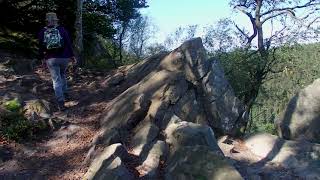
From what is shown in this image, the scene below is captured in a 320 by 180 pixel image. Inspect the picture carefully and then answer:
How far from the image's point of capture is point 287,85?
3278cm

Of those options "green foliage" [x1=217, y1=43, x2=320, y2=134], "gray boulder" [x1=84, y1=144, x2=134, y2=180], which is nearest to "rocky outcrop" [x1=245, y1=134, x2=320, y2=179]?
"gray boulder" [x1=84, y1=144, x2=134, y2=180]

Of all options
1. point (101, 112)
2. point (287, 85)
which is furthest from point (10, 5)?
point (287, 85)

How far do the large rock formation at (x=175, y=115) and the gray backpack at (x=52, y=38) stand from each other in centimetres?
197

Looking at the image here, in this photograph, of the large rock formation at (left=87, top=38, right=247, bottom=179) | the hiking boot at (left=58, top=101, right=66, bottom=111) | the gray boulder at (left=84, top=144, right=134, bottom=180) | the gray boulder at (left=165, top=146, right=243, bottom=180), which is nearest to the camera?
the gray boulder at (left=165, top=146, right=243, bottom=180)

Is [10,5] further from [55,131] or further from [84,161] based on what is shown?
[84,161]

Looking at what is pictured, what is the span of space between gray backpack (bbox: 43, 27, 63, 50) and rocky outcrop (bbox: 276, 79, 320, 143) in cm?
681

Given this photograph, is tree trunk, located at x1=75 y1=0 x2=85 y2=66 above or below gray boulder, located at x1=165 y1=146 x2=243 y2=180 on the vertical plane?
above

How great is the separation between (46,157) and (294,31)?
19.6 metres

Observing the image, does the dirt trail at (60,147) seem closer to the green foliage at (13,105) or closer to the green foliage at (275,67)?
the green foliage at (13,105)

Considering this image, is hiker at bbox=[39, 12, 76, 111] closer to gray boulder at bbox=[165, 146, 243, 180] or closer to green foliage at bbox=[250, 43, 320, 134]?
gray boulder at bbox=[165, 146, 243, 180]

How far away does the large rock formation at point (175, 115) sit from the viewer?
23.6 ft

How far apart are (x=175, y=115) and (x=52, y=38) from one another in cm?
333

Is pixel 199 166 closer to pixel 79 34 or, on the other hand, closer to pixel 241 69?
pixel 79 34

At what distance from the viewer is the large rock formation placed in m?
7.20
